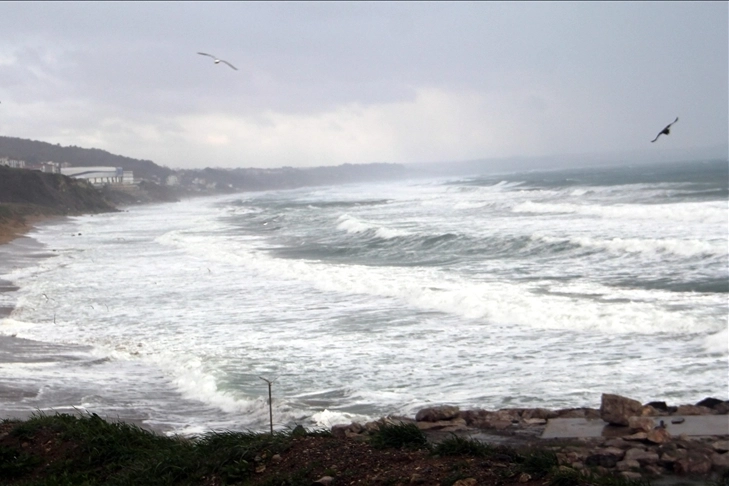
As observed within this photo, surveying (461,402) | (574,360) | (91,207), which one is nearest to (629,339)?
(574,360)

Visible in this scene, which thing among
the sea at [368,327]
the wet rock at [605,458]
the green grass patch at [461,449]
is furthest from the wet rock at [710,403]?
the green grass patch at [461,449]

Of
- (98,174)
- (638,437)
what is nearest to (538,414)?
(638,437)

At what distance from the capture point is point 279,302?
18.3 metres

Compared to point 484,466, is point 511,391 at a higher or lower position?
lower

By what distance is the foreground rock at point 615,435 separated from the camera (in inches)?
242

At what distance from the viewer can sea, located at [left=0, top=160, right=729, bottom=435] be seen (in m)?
10.2

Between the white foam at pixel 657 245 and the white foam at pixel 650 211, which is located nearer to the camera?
the white foam at pixel 657 245

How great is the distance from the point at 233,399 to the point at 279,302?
8033 mm

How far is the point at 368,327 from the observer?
14.9 m

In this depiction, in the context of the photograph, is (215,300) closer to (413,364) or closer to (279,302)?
(279,302)

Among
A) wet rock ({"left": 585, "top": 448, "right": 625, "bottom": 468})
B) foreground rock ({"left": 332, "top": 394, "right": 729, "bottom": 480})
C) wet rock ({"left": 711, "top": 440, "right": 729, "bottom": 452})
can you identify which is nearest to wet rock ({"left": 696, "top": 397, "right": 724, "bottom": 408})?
foreground rock ({"left": 332, "top": 394, "right": 729, "bottom": 480})

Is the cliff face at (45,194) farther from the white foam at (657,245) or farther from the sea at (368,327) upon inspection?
the white foam at (657,245)

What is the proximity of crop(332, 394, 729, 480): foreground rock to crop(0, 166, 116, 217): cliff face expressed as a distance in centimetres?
6085

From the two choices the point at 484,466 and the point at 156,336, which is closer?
the point at 484,466
